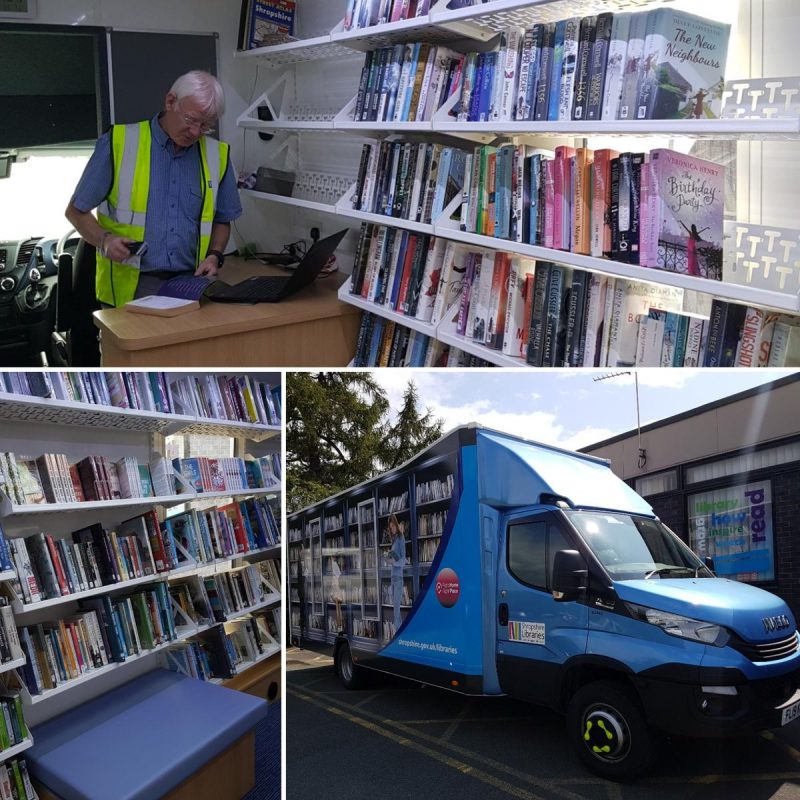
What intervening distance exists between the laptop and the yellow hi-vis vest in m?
0.21

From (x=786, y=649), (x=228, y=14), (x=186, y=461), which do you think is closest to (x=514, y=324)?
(x=186, y=461)

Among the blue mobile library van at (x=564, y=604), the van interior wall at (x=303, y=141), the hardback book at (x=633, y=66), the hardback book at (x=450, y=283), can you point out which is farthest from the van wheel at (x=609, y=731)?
the van interior wall at (x=303, y=141)

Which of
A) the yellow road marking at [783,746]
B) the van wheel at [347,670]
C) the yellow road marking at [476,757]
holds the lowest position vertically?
the yellow road marking at [476,757]

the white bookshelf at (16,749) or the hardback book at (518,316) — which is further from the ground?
the hardback book at (518,316)

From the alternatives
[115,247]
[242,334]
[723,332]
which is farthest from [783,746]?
[115,247]

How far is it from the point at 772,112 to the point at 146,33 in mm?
4017

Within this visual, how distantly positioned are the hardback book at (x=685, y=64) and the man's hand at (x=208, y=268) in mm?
2123

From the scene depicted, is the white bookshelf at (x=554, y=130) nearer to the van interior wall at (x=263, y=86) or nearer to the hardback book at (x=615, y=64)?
the hardback book at (x=615, y=64)

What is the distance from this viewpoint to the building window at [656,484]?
117 centimetres

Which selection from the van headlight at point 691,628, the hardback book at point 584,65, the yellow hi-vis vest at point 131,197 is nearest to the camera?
the van headlight at point 691,628

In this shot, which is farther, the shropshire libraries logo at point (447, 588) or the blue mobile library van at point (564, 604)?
the shropshire libraries logo at point (447, 588)

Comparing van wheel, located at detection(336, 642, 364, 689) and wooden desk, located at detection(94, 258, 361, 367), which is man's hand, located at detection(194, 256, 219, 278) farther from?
van wheel, located at detection(336, 642, 364, 689)

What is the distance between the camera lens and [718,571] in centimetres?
115

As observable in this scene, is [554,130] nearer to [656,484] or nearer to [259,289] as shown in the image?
[656,484]
